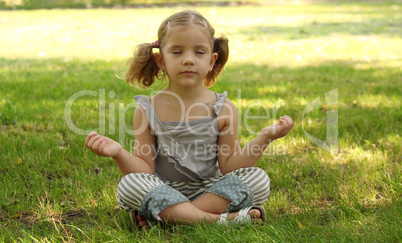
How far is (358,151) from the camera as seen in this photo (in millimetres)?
3248

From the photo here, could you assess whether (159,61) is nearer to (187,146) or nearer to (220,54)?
(220,54)

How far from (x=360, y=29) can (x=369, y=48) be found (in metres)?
3.64

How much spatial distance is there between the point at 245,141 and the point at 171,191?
4.73 feet

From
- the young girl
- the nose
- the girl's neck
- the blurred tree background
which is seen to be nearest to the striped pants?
the young girl

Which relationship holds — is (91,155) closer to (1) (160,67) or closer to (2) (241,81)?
(1) (160,67)

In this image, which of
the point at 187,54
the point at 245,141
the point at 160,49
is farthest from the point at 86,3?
the point at 187,54

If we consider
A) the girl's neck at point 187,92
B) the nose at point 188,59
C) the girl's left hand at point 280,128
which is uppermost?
the nose at point 188,59

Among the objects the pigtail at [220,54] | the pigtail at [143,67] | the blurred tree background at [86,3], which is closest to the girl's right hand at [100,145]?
the pigtail at [143,67]

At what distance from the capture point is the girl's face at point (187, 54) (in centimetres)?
237

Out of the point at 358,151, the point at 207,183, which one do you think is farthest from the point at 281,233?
the point at 358,151

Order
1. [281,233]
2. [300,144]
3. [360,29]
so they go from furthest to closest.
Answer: [360,29] < [300,144] < [281,233]

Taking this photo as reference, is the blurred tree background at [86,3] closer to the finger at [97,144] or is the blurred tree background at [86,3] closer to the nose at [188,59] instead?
the nose at [188,59]

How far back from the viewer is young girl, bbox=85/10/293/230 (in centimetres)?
223

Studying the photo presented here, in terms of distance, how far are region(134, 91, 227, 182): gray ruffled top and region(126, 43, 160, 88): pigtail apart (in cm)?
21
